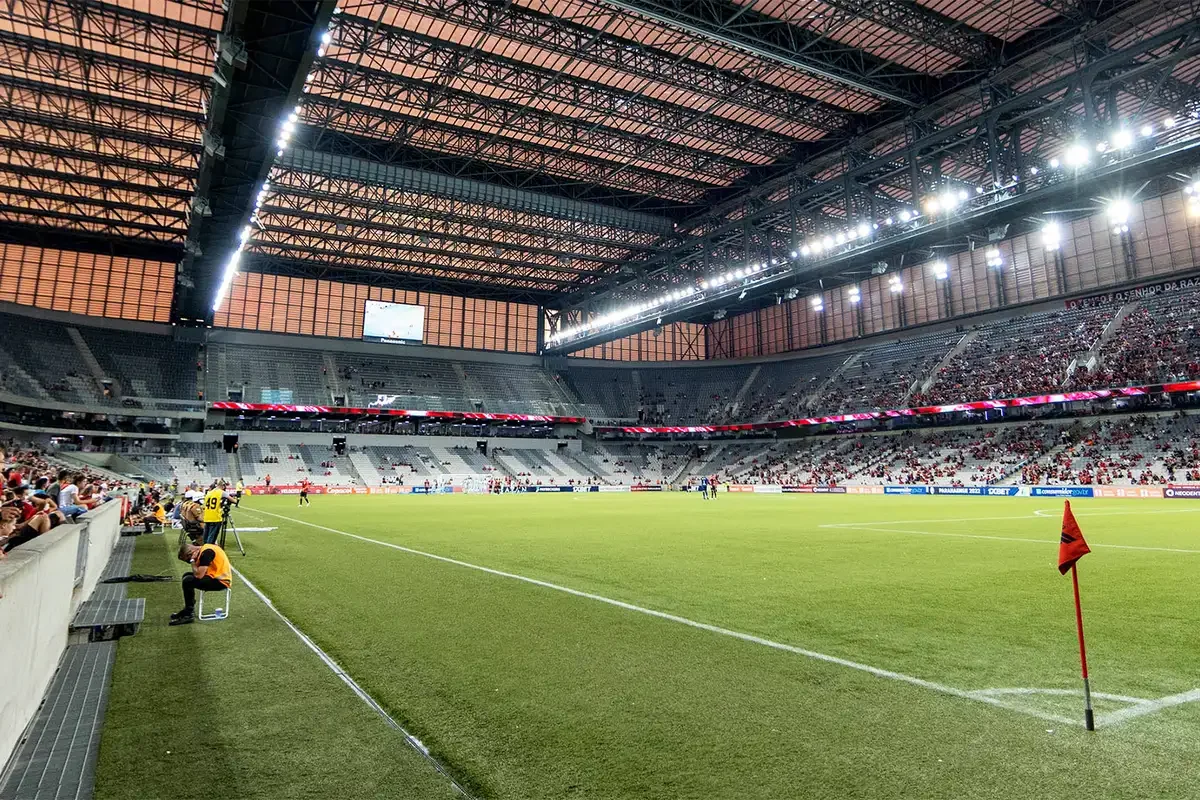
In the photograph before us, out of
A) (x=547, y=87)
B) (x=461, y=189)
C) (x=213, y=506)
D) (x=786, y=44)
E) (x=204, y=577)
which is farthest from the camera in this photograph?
(x=461, y=189)

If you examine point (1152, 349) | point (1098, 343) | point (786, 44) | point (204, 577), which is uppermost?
point (786, 44)

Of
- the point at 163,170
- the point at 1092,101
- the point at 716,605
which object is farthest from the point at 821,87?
the point at 163,170

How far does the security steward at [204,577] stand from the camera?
7.38 meters

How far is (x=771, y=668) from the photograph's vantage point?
5449 millimetres

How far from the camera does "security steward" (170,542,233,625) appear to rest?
7383mm

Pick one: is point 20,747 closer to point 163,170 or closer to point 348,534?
point 348,534

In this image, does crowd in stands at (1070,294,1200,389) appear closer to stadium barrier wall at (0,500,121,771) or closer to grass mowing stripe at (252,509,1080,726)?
grass mowing stripe at (252,509,1080,726)

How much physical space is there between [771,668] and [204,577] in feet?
20.9

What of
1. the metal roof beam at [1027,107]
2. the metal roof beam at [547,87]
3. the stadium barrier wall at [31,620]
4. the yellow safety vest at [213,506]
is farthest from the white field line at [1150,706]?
the metal roof beam at [547,87]

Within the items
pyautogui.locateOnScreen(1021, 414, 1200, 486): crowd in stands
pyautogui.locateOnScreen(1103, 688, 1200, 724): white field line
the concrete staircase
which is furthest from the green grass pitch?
the concrete staircase

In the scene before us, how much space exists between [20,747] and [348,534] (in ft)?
49.4

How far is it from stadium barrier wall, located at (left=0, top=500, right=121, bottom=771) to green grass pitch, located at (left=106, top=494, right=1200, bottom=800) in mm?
1721

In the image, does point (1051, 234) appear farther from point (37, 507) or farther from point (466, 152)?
point (37, 507)

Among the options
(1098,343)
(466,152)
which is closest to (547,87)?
(466,152)
